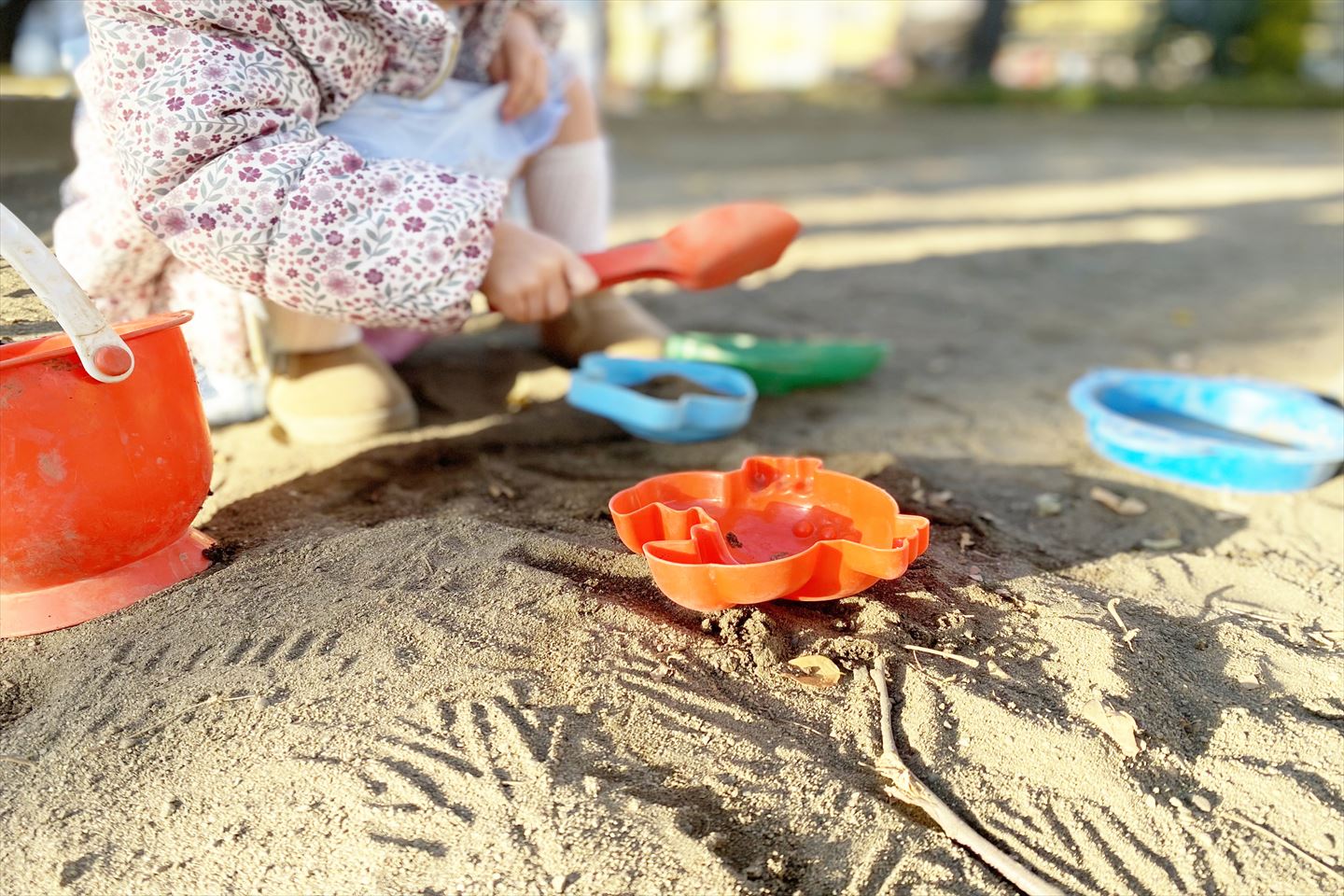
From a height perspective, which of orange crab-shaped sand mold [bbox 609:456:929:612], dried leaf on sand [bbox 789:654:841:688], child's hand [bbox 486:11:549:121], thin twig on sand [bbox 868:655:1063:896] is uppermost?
child's hand [bbox 486:11:549:121]

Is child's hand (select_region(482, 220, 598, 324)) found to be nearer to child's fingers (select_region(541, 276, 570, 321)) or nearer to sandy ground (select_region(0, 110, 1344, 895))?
child's fingers (select_region(541, 276, 570, 321))

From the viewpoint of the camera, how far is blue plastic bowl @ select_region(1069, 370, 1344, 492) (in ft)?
5.25

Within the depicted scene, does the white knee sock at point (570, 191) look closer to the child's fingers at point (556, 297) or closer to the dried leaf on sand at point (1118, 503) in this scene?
the child's fingers at point (556, 297)

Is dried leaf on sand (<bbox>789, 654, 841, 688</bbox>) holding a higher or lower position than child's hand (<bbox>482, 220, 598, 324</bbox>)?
lower

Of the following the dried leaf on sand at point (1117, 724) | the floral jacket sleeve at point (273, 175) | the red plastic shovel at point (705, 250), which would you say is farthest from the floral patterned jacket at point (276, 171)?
the dried leaf on sand at point (1117, 724)

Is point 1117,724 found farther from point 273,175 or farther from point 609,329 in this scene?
point 609,329

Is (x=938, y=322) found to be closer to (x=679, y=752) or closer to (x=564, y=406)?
(x=564, y=406)

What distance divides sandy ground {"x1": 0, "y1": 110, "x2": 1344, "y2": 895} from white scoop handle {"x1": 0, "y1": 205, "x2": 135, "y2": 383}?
0.92 ft

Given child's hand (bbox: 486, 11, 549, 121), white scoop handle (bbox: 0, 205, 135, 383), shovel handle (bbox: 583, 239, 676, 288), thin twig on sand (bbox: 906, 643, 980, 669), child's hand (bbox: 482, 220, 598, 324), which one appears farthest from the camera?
child's hand (bbox: 486, 11, 549, 121)

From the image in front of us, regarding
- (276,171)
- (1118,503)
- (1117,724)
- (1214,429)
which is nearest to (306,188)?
(276,171)

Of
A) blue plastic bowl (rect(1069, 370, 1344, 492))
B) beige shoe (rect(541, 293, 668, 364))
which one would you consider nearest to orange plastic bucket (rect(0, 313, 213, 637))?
beige shoe (rect(541, 293, 668, 364))

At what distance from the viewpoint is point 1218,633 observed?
4.00 feet

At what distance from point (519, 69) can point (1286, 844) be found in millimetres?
1597

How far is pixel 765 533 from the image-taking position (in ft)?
4.34
